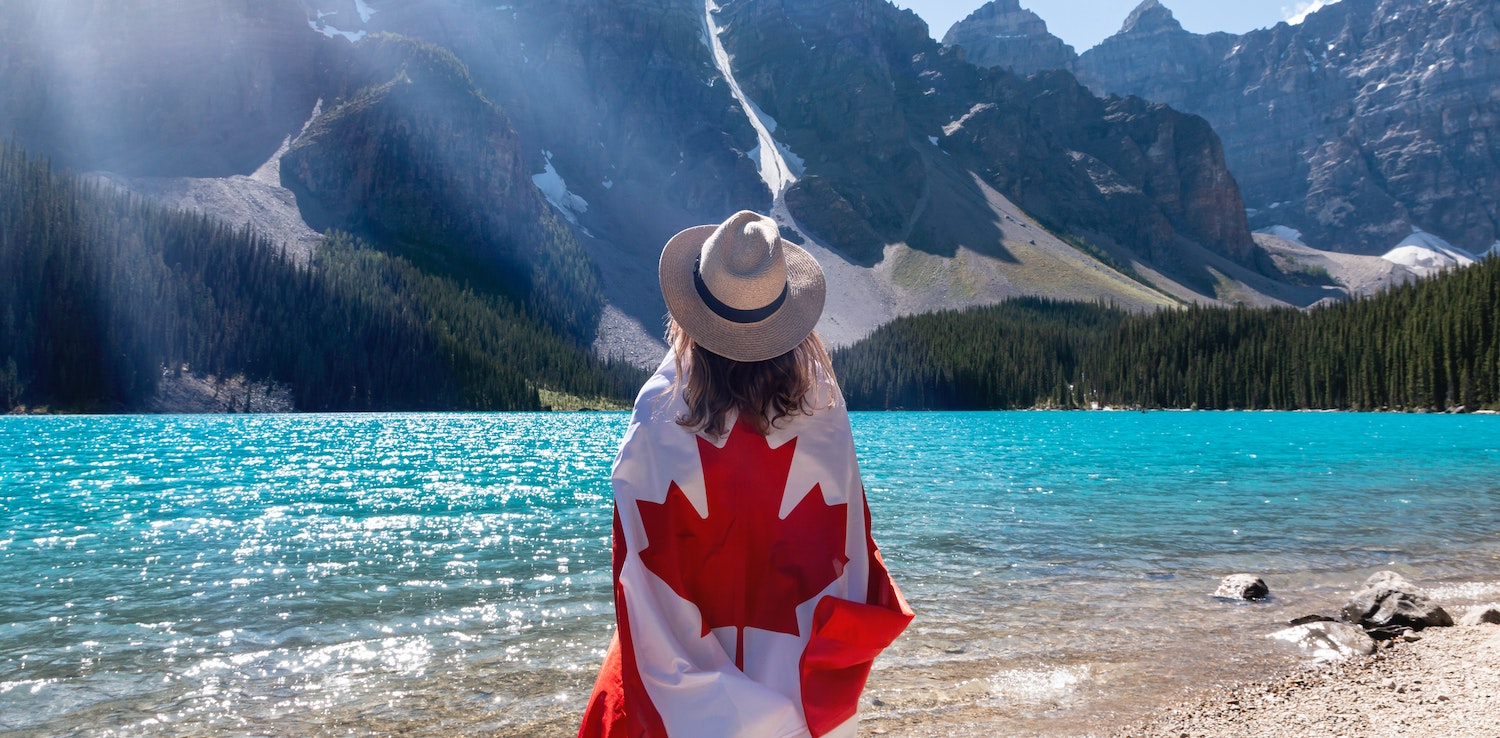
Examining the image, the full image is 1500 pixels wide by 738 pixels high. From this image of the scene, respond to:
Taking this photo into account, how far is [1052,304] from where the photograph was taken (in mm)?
199000

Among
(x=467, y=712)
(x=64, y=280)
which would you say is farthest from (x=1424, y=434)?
(x=64, y=280)

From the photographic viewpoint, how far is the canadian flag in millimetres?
2740

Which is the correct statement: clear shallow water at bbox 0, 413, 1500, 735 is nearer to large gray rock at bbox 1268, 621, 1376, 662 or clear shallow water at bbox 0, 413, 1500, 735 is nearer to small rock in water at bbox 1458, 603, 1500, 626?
large gray rock at bbox 1268, 621, 1376, 662

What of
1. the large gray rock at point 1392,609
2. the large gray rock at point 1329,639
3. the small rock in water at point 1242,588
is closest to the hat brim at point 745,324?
the large gray rock at point 1329,639

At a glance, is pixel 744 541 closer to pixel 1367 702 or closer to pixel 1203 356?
pixel 1367 702

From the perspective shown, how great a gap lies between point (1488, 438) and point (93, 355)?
13896 centimetres

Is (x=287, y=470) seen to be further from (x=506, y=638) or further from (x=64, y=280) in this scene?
(x=64, y=280)

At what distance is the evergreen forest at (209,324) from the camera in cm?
11206

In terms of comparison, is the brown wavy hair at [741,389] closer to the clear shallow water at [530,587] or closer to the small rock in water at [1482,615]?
the clear shallow water at [530,587]

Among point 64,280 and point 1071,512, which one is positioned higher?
point 64,280

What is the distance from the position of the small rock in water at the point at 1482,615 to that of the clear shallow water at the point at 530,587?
1872 millimetres

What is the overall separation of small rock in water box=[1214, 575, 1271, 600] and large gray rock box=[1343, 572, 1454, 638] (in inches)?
54.1

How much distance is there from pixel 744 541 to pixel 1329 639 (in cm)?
1042

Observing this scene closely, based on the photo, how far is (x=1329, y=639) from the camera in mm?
10477
